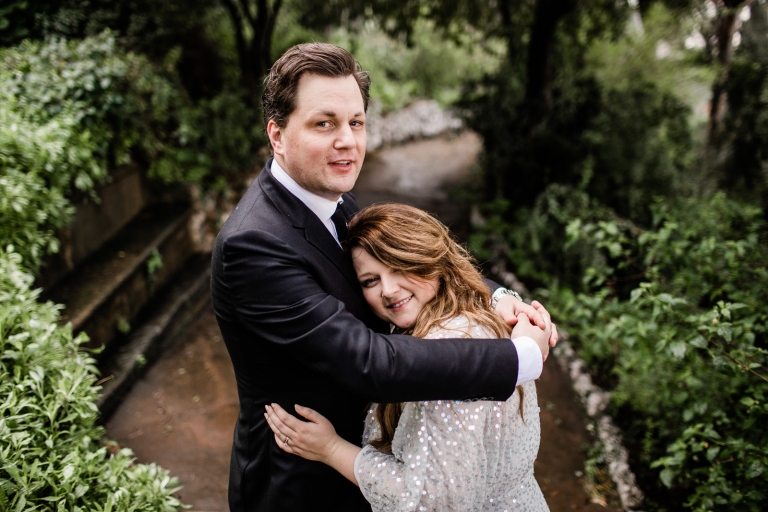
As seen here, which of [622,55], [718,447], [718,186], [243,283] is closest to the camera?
[243,283]

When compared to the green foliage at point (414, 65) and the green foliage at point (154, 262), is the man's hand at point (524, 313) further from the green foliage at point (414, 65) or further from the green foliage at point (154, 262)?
the green foliage at point (414, 65)

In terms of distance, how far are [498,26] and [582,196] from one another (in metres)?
4.05

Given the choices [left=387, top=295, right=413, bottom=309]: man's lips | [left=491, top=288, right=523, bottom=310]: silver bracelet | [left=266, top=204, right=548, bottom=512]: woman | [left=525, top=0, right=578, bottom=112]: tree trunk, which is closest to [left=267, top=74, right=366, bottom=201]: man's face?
[left=266, top=204, right=548, bottom=512]: woman

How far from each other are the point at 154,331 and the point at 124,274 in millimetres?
538

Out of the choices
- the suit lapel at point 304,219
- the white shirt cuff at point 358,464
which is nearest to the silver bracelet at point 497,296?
the suit lapel at point 304,219

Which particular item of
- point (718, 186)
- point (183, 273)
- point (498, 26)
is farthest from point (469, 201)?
point (183, 273)

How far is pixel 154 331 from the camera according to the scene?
4449mm

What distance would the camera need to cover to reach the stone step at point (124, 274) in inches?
153

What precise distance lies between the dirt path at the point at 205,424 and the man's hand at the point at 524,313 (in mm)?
1962

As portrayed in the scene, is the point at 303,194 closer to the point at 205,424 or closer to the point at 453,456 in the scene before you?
the point at 453,456

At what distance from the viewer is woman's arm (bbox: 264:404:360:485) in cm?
176

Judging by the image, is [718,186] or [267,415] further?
[718,186]

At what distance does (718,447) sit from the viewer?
8.77 ft

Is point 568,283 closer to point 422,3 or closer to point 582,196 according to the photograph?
point 582,196
